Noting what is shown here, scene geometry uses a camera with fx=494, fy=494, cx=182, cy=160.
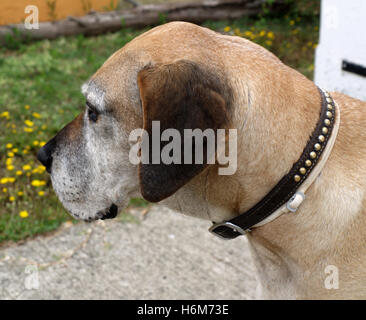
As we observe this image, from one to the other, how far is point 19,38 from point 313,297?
6.36 metres

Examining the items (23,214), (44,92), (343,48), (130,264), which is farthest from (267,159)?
(44,92)

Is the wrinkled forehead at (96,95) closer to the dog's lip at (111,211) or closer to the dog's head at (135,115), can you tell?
the dog's head at (135,115)

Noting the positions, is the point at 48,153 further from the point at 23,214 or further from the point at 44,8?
the point at 44,8

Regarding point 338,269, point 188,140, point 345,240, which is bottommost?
point 338,269

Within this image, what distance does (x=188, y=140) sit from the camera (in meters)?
1.87

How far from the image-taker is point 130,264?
12.7ft

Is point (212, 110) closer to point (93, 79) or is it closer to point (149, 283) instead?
point (93, 79)

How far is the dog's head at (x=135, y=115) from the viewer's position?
1870 mm

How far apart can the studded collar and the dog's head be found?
34 centimetres

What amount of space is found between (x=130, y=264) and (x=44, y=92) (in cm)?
312

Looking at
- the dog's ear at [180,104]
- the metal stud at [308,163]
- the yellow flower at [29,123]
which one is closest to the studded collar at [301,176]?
the metal stud at [308,163]

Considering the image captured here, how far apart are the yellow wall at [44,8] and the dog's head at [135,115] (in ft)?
17.8
